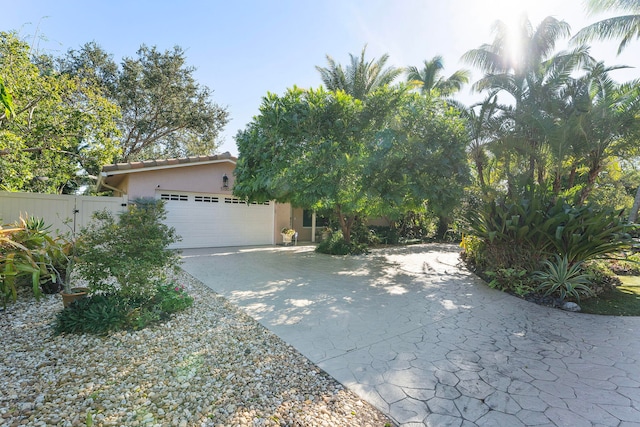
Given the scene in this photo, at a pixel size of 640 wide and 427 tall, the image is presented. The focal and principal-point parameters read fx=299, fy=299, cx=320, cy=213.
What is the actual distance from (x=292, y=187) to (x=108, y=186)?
887 centimetres

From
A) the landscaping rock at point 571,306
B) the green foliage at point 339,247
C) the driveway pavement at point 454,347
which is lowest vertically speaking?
the driveway pavement at point 454,347

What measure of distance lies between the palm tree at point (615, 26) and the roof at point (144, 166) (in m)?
14.4

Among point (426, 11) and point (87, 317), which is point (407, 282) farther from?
point (426, 11)

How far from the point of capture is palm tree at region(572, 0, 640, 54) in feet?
36.0

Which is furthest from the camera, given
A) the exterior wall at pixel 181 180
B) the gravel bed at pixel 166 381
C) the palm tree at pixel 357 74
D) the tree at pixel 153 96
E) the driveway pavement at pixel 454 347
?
the tree at pixel 153 96

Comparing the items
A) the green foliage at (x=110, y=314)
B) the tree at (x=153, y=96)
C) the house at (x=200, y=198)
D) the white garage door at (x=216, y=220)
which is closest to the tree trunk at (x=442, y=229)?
the house at (x=200, y=198)

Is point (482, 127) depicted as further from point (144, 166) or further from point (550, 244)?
point (144, 166)

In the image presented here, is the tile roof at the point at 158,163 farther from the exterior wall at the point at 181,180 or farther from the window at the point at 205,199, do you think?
the window at the point at 205,199

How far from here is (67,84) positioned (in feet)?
30.9

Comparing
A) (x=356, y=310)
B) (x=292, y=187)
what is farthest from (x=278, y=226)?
(x=356, y=310)

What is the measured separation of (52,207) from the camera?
31.1 feet

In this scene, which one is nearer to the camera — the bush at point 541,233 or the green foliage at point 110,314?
the green foliage at point 110,314

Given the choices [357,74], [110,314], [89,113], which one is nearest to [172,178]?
[89,113]

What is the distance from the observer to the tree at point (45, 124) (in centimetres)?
817
